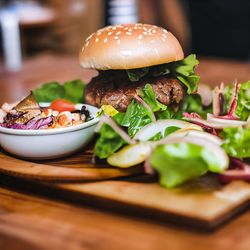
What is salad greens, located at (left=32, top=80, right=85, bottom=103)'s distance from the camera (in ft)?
7.80

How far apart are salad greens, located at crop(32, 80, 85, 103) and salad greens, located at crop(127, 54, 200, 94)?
1.50 ft

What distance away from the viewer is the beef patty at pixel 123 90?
1959mm

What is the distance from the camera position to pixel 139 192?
1392 millimetres

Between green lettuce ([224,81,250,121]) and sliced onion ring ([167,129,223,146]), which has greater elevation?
sliced onion ring ([167,129,223,146])

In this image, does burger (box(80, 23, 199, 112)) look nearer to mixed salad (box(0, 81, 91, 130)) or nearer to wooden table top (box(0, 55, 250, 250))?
mixed salad (box(0, 81, 91, 130))

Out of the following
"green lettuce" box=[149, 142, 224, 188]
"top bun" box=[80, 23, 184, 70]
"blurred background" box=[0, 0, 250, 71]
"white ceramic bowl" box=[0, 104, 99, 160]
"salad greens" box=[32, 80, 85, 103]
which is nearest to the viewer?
"green lettuce" box=[149, 142, 224, 188]

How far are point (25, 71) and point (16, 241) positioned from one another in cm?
246

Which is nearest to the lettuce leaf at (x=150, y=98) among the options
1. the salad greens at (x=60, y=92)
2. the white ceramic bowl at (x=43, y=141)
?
the white ceramic bowl at (x=43, y=141)

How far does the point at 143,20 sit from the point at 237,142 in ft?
15.4

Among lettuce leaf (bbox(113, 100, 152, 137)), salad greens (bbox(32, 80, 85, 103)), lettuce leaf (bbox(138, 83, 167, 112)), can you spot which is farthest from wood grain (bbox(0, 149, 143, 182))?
salad greens (bbox(32, 80, 85, 103))

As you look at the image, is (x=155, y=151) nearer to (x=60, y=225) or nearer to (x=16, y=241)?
(x=60, y=225)

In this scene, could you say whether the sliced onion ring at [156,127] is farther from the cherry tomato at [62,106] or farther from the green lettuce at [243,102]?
the cherry tomato at [62,106]

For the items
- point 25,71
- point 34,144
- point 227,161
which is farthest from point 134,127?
point 25,71

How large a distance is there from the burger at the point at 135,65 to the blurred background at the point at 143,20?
6.00ft
